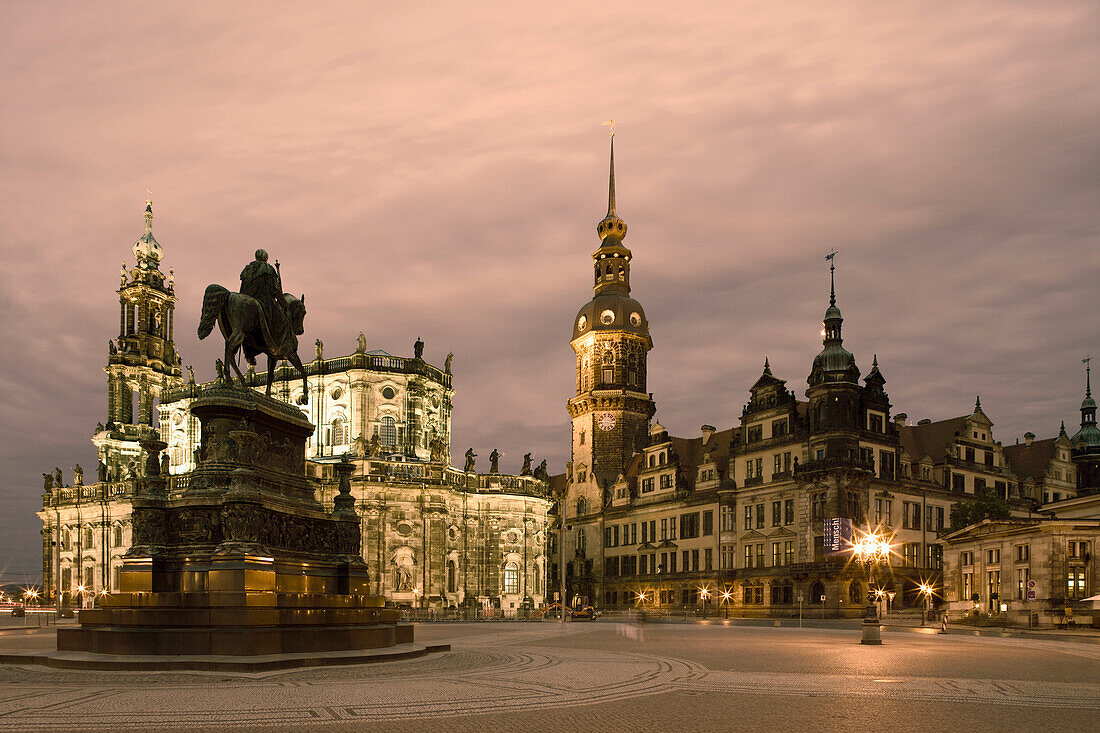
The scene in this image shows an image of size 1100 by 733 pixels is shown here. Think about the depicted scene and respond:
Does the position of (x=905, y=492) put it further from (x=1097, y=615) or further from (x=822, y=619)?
(x=1097, y=615)

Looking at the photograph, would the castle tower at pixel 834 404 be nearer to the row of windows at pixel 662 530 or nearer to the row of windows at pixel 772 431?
the row of windows at pixel 772 431

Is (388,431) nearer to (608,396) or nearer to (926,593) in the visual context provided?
(608,396)

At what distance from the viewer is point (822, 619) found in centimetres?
6800

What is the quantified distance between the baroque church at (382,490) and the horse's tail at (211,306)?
49.2m

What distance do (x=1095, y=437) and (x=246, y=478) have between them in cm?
8612

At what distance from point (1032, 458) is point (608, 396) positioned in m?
40.4

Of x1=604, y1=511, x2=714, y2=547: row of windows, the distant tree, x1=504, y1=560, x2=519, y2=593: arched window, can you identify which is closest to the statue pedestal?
the distant tree

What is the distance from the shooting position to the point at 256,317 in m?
26.0

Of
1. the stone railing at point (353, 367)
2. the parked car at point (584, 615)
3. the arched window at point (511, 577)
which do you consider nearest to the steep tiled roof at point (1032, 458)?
the parked car at point (584, 615)

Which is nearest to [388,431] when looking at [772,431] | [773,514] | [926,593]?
[772,431]

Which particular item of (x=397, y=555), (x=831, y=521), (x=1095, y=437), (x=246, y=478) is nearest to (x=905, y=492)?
(x=831, y=521)

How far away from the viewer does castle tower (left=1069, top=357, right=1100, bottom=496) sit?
87.0 m

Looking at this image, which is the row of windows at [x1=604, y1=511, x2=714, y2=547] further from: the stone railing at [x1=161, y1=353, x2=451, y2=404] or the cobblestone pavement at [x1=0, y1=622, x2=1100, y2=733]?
the cobblestone pavement at [x1=0, y1=622, x2=1100, y2=733]

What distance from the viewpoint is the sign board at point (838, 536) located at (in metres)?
68.3
